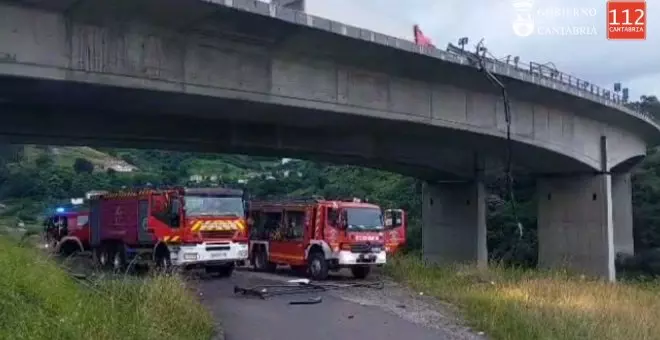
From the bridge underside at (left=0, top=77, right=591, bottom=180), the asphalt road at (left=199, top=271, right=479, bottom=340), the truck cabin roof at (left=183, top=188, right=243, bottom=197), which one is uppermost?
Answer: the bridge underside at (left=0, top=77, right=591, bottom=180)

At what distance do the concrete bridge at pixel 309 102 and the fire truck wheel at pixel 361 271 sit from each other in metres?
4.17

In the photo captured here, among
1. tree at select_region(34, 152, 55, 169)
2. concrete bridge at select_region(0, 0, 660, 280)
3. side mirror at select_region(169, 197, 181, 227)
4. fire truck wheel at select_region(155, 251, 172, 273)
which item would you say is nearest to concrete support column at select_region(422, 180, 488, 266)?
concrete bridge at select_region(0, 0, 660, 280)

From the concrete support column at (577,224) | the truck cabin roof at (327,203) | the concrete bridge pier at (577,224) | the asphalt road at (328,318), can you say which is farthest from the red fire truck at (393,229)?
the asphalt road at (328,318)

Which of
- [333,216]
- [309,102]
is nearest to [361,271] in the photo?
[333,216]

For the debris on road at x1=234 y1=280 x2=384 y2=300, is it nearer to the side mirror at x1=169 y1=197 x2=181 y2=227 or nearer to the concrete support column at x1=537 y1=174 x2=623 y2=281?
the side mirror at x1=169 y1=197 x2=181 y2=227

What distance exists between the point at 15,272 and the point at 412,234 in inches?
1495

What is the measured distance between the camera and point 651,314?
1396 centimetres

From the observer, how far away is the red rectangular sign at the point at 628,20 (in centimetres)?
2392

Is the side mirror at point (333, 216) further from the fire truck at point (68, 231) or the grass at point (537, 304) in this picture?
the fire truck at point (68, 231)

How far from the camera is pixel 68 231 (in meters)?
27.0

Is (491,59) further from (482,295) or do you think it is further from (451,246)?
(451,246)

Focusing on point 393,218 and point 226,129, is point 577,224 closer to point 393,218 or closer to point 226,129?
point 393,218

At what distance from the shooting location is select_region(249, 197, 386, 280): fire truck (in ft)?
66.9

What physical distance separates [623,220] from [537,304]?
29300mm
